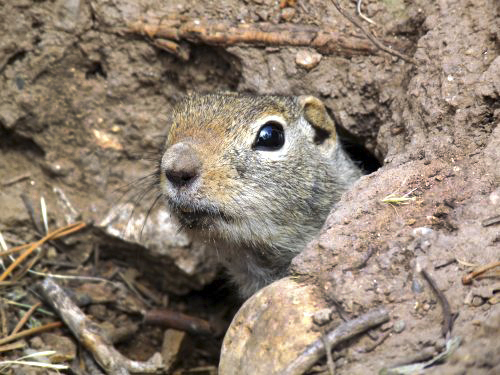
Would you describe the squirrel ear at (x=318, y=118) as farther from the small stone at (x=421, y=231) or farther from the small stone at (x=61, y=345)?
the small stone at (x=61, y=345)

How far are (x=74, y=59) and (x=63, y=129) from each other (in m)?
0.68

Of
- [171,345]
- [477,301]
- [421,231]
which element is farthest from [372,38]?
[171,345]

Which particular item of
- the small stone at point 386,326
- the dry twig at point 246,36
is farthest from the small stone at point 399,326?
the dry twig at point 246,36

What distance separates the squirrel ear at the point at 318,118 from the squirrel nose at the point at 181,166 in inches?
55.6

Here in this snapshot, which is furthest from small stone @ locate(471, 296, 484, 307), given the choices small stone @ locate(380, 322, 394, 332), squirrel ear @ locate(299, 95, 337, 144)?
squirrel ear @ locate(299, 95, 337, 144)

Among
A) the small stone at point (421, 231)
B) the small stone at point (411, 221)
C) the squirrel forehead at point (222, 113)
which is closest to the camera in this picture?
the small stone at point (421, 231)

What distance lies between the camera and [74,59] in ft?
17.6

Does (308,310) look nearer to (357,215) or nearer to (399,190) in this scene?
(357,215)

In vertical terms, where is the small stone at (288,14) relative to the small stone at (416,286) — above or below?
above

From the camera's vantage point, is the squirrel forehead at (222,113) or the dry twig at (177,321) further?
the dry twig at (177,321)

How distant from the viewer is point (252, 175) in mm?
4062

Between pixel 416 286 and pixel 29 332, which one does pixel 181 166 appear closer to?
pixel 416 286

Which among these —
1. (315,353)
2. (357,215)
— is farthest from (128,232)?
(315,353)

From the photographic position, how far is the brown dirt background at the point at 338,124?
3.08 m
